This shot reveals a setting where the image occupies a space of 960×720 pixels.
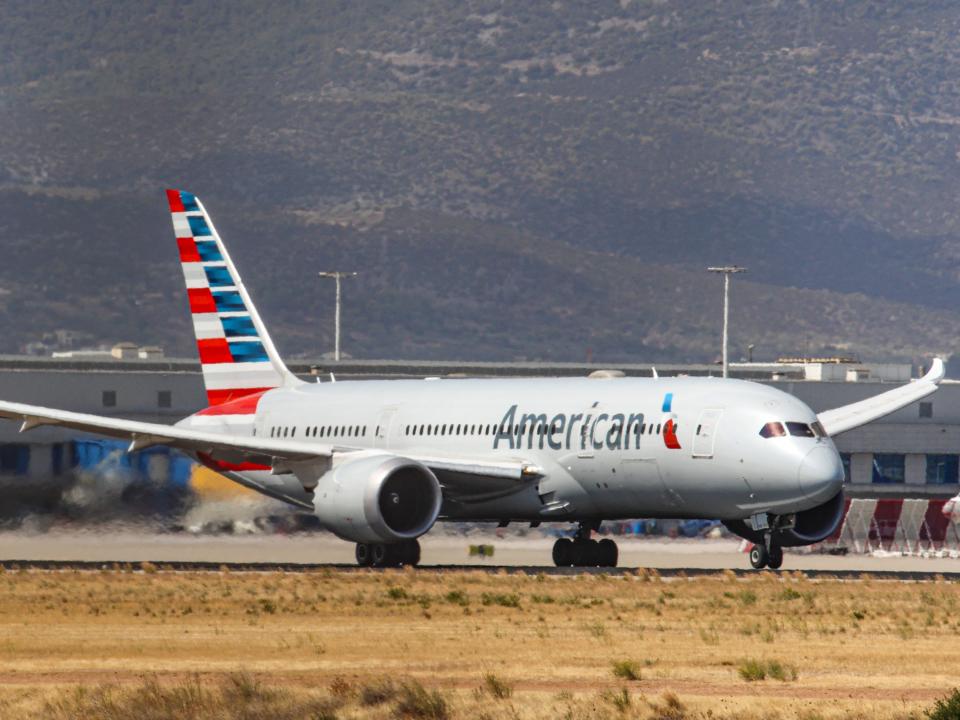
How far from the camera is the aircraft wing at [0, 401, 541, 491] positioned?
51.6 meters

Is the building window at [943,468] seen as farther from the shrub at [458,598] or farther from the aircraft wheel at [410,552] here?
the shrub at [458,598]

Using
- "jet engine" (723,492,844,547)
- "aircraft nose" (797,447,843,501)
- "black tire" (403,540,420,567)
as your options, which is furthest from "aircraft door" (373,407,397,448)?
"aircraft nose" (797,447,843,501)

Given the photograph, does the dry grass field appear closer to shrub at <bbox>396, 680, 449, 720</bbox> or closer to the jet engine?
shrub at <bbox>396, 680, 449, 720</bbox>

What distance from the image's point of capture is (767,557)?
5031 cm

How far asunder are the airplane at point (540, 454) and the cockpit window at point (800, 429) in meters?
0.04

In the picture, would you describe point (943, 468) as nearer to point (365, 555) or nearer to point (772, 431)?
point (365, 555)

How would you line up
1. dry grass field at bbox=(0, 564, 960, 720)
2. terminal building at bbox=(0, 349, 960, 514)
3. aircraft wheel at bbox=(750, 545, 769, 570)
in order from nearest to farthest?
1. dry grass field at bbox=(0, 564, 960, 720)
2. aircraft wheel at bbox=(750, 545, 769, 570)
3. terminal building at bbox=(0, 349, 960, 514)

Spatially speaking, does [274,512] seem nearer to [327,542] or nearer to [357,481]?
[327,542]

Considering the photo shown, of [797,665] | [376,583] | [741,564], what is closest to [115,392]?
[741,564]

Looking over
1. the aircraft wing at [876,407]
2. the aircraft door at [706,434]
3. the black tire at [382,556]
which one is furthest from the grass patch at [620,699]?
the aircraft wing at [876,407]

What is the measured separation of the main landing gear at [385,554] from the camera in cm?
5225

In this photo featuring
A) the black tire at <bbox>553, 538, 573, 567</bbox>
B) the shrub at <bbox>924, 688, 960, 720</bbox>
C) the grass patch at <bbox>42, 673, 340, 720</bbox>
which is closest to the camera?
the shrub at <bbox>924, 688, 960, 720</bbox>

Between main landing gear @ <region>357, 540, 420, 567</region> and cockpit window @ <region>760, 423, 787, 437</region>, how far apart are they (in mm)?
9315

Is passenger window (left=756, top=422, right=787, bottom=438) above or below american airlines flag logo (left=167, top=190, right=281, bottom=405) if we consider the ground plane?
below
